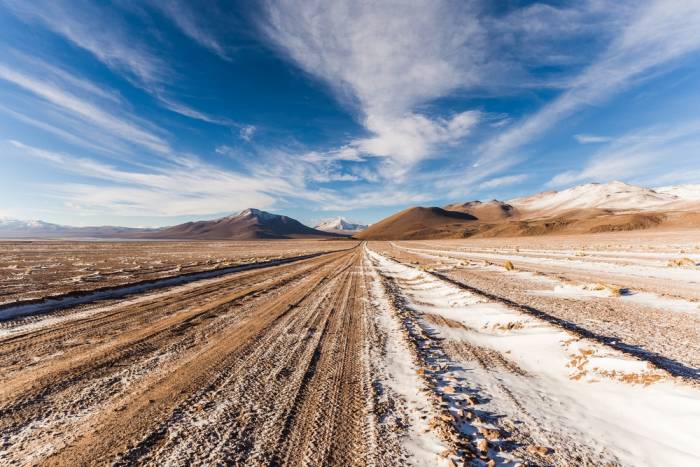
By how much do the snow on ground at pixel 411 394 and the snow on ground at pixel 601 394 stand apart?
1357 mm

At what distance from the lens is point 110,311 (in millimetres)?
8961

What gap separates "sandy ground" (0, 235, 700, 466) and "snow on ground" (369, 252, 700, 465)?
0.07 feet

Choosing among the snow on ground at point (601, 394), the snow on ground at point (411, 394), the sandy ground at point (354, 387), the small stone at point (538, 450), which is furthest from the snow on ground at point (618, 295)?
the small stone at point (538, 450)

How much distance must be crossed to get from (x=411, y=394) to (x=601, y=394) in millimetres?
2614

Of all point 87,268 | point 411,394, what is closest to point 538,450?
point 411,394

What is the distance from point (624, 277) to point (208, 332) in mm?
18084

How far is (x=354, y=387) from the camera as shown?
4.28 m

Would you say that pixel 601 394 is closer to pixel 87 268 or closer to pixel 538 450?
pixel 538 450

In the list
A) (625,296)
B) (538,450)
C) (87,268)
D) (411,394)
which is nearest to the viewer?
(538,450)

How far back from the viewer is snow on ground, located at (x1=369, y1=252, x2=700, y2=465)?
3061 mm

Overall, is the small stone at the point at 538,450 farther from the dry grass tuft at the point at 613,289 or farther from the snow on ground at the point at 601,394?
the dry grass tuft at the point at 613,289

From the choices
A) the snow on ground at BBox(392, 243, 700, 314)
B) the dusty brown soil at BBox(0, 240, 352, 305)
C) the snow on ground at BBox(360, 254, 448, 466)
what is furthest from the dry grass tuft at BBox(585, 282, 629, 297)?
the dusty brown soil at BBox(0, 240, 352, 305)

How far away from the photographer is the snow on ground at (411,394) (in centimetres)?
292

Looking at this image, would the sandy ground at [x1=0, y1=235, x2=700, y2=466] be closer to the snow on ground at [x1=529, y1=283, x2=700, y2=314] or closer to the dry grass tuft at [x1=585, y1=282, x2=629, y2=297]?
the snow on ground at [x1=529, y1=283, x2=700, y2=314]
